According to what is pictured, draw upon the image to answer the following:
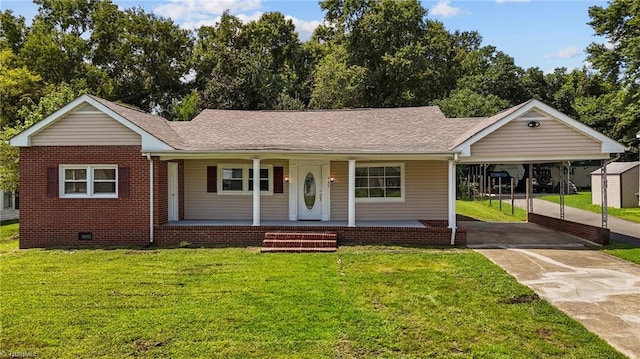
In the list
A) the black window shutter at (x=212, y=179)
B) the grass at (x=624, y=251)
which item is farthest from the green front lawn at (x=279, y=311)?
the black window shutter at (x=212, y=179)

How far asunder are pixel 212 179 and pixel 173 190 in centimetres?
132

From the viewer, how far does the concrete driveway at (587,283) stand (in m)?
6.24

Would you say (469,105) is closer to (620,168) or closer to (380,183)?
(620,168)

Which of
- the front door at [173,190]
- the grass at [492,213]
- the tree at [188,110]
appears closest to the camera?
the front door at [173,190]

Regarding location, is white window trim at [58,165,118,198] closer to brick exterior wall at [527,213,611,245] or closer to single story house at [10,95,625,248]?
single story house at [10,95,625,248]

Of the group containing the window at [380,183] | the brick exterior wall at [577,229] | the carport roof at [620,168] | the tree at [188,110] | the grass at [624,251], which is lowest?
the grass at [624,251]

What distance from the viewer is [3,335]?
19.2 ft

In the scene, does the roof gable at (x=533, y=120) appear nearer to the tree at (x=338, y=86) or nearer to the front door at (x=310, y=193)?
the front door at (x=310, y=193)

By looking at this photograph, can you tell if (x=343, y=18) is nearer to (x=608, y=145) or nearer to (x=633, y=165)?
(x=633, y=165)

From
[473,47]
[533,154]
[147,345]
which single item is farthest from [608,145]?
[473,47]

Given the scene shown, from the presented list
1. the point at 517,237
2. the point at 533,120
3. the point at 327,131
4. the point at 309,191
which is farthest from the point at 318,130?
the point at 517,237

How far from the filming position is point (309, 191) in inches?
609

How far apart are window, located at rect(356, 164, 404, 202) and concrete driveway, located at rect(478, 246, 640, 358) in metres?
3.92

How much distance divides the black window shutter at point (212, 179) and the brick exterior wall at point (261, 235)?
2.44 m
